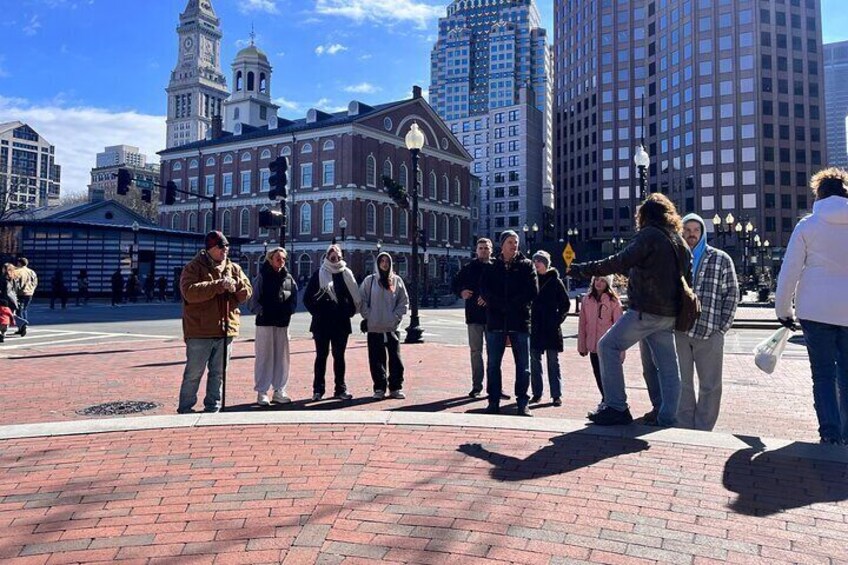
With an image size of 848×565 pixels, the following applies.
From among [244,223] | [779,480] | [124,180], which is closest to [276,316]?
[779,480]

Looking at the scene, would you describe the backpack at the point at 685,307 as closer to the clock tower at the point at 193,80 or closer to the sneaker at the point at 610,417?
the sneaker at the point at 610,417

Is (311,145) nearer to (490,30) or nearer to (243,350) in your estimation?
(243,350)

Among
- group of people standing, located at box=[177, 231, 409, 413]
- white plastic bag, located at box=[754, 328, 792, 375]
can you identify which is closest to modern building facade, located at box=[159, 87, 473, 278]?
group of people standing, located at box=[177, 231, 409, 413]

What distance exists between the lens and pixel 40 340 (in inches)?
564

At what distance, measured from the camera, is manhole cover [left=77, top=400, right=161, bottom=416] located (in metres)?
6.52

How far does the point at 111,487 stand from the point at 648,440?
390cm

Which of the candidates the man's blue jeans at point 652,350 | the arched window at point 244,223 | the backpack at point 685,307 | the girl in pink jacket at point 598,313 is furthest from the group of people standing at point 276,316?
the arched window at point 244,223

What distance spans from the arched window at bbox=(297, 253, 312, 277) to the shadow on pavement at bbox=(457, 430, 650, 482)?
56.8 meters

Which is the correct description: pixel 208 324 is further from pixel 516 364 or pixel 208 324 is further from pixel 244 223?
pixel 244 223

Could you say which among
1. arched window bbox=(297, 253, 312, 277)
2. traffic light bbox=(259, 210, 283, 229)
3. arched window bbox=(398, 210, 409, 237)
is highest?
arched window bbox=(398, 210, 409, 237)

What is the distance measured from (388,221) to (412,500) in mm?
58975

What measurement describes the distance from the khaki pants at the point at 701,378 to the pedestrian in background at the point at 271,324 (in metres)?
4.21

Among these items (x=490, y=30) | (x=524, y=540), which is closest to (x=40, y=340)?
(x=524, y=540)

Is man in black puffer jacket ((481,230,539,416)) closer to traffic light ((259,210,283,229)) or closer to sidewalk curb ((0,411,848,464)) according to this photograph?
sidewalk curb ((0,411,848,464))
